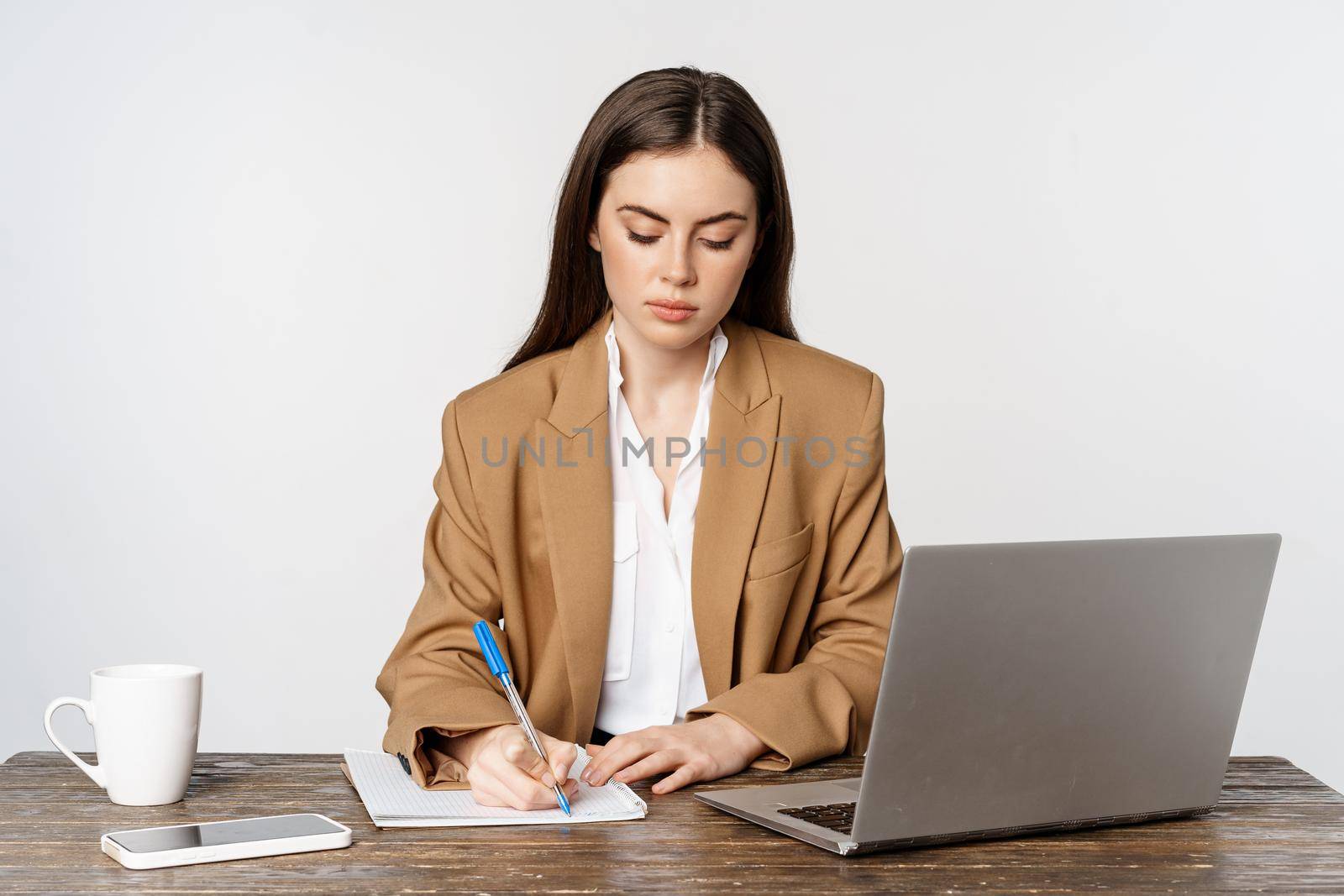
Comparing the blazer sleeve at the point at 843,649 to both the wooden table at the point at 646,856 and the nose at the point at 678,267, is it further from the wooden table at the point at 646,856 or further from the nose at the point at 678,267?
the nose at the point at 678,267

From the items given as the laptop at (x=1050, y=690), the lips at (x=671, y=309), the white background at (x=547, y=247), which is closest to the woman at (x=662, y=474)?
the lips at (x=671, y=309)

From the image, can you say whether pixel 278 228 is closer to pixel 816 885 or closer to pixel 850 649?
pixel 850 649

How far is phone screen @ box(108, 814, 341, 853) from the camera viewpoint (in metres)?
1.31

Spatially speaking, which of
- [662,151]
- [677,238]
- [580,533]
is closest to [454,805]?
[580,533]

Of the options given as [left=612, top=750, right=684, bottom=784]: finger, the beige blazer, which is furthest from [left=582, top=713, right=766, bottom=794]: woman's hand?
the beige blazer

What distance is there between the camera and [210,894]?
1216 millimetres

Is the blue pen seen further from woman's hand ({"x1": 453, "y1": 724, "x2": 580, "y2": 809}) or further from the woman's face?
the woman's face

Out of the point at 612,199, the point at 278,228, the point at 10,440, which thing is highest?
Result: the point at 612,199

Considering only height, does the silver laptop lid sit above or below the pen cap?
above

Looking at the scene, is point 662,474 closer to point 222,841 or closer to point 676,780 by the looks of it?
point 676,780

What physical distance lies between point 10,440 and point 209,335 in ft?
1.99

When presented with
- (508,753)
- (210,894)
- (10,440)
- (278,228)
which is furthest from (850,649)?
(10,440)

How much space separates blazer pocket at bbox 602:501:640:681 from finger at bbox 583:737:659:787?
49cm

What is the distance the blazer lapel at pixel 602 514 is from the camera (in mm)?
2053
